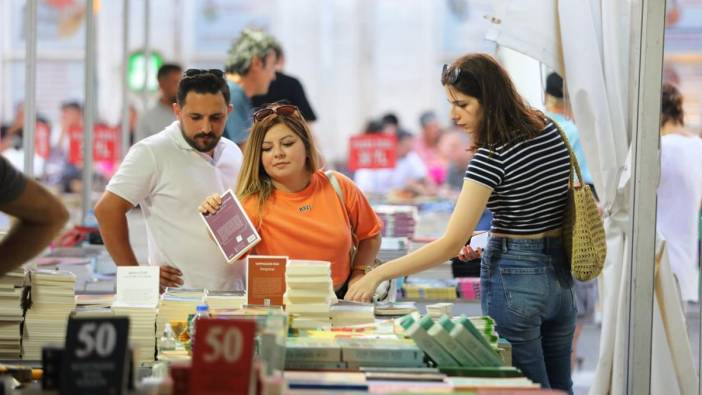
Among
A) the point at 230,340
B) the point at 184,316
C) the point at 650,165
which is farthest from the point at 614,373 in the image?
the point at 230,340

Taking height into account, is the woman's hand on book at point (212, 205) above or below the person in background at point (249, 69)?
below

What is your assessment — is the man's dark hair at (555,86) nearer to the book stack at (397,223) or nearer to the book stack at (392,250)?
the book stack at (397,223)

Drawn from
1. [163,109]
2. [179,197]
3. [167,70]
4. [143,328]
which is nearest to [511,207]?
[143,328]

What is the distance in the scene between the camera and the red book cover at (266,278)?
14.7 feet

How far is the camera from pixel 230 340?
2869 millimetres

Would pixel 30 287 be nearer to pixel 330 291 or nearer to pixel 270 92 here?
pixel 330 291

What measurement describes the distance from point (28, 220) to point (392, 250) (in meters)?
3.33

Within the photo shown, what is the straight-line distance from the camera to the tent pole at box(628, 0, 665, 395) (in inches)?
192

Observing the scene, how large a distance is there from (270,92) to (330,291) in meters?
4.14

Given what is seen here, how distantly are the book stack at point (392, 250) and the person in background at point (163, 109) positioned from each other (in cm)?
266

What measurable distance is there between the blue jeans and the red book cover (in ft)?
2.60

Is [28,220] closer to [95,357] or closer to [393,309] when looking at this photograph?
[95,357]

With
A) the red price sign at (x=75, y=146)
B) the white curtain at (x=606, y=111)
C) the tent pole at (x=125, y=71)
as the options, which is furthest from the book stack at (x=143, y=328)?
the red price sign at (x=75, y=146)

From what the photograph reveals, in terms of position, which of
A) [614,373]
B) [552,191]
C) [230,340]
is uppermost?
[552,191]
